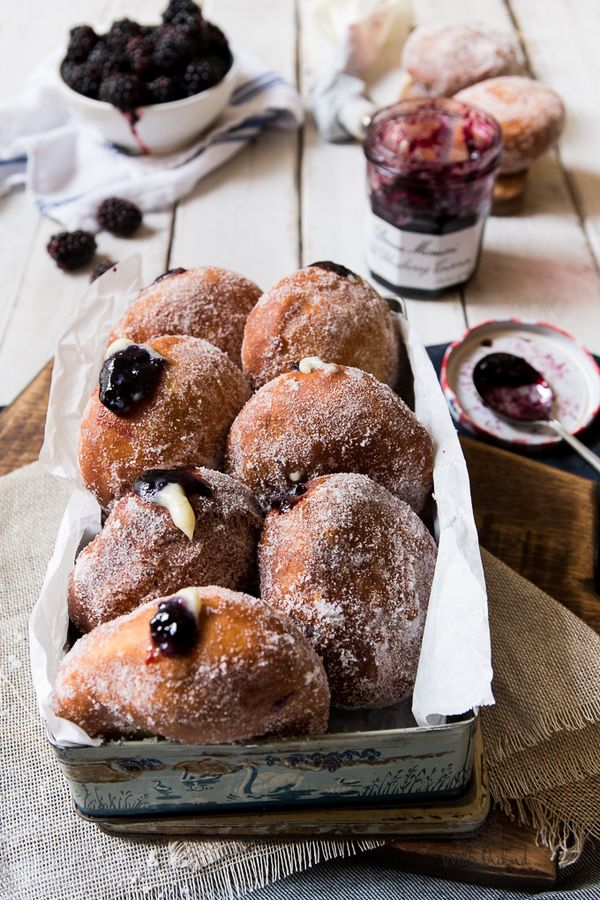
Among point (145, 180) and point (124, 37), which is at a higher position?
point (124, 37)

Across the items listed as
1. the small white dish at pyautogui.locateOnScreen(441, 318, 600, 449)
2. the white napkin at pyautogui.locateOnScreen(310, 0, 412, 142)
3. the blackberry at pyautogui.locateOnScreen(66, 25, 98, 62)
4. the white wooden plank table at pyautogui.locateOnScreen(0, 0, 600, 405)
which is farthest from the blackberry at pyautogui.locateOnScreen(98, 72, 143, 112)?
the small white dish at pyautogui.locateOnScreen(441, 318, 600, 449)

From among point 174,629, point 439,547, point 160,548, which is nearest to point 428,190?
point 439,547

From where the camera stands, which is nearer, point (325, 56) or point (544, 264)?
point (544, 264)

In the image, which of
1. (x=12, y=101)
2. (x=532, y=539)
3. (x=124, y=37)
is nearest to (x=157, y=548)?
(x=532, y=539)

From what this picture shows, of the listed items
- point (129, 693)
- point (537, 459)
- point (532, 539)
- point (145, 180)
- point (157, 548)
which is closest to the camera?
point (129, 693)

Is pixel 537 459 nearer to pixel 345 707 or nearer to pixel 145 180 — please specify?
pixel 345 707

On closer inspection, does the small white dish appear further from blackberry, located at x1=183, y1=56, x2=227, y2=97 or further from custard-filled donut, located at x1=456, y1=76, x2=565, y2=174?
blackberry, located at x1=183, y1=56, x2=227, y2=97

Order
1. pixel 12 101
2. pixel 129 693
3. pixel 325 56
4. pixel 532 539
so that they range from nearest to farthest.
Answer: pixel 129 693
pixel 532 539
pixel 12 101
pixel 325 56
